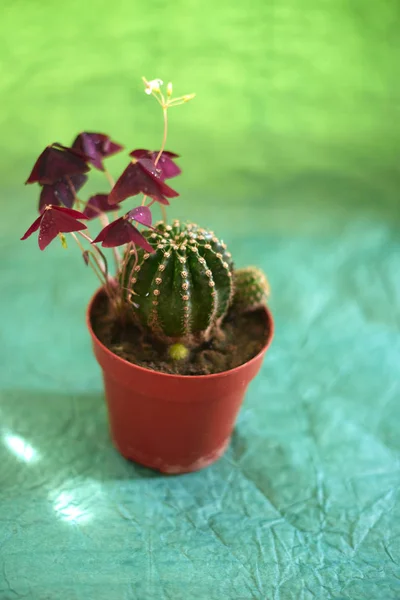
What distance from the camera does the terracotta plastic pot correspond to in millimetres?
1044

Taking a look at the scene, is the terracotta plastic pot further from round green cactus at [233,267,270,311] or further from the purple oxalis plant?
the purple oxalis plant

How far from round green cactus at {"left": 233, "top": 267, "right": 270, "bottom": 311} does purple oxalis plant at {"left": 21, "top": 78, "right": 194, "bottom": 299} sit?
8.8 inches

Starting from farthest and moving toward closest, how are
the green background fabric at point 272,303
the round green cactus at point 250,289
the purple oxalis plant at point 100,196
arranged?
the round green cactus at point 250,289
the green background fabric at point 272,303
the purple oxalis plant at point 100,196

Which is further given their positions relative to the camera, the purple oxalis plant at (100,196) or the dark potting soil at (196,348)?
the dark potting soil at (196,348)

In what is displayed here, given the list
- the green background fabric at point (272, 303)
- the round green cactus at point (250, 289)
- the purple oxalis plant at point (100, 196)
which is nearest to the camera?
the purple oxalis plant at point (100, 196)

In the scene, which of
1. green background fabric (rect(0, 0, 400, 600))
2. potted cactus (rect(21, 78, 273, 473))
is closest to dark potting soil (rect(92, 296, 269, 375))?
potted cactus (rect(21, 78, 273, 473))

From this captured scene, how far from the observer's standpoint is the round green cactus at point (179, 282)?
1.00 meters

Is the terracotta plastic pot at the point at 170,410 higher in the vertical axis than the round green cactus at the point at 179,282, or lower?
lower

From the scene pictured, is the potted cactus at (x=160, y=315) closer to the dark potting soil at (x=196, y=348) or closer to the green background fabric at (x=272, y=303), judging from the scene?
the dark potting soil at (x=196, y=348)

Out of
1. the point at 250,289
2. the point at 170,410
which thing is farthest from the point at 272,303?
the point at 170,410

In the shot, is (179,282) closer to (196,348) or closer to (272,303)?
(196,348)

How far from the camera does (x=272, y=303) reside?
1.71 m

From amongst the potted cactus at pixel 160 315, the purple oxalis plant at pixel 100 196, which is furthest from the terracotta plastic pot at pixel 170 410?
the purple oxalis plant at pixel 100 196

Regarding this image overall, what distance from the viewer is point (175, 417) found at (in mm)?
1093
